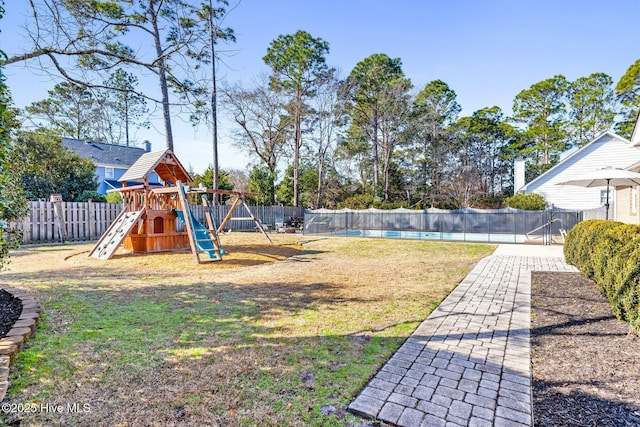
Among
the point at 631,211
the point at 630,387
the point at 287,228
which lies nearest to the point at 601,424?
the point at 630,387

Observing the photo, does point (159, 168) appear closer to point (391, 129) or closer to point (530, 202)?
point (530, 202)

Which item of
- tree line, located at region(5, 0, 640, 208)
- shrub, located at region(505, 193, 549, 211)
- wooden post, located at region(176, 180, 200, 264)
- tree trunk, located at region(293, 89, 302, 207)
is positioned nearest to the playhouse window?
wooden post, located at region(176, 180, 200, 264)

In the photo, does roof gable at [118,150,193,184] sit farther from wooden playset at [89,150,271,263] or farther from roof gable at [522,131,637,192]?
roof gable at [522,131,637,192]

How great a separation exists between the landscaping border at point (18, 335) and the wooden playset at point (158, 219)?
12.6ft

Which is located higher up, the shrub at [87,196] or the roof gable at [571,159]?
the roof gable at [571,159]

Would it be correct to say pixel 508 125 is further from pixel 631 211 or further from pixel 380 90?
pixel 631 211

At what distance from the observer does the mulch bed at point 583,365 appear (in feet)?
6.81

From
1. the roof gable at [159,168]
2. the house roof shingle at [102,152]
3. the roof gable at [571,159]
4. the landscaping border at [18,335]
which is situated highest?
the house roof shingle at [102,152]

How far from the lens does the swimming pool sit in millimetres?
14070

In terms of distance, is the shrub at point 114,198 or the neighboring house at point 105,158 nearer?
the shrub at point 114,198

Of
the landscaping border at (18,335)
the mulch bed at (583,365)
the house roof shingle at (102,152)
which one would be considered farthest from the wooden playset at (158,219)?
the house roof shingle at (102,152)

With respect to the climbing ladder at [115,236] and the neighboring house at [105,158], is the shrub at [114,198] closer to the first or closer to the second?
the climbing ladder at [115,236]

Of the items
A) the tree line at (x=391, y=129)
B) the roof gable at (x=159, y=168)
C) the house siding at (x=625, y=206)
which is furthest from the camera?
the tree line at (x=391, y=129)

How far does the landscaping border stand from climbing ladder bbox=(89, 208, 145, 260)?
14.0ft
